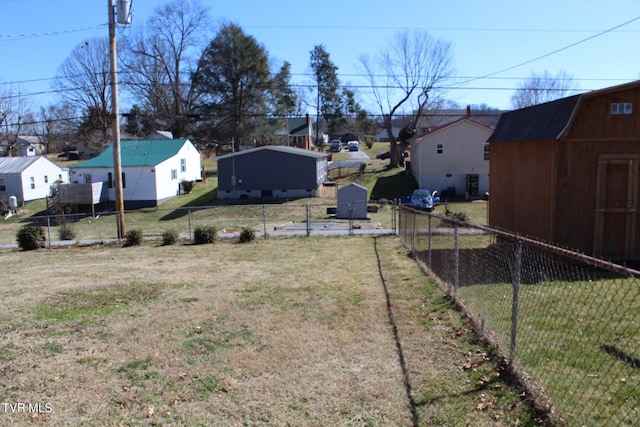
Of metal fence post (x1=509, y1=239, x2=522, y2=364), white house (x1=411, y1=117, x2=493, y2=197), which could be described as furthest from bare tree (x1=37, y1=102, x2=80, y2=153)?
metal fence post (x1=509, y1=239, x2=522, y2=364)

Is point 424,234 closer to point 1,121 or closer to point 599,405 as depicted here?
point 599,405

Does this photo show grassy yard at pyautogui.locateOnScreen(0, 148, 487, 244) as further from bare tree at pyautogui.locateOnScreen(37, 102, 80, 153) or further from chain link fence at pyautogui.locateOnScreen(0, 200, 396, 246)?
bare tree at pyautogui.locateOnScreen(37, 102, 80, 153)

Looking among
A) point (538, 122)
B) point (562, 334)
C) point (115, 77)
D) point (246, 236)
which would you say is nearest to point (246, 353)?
point (562, 334)

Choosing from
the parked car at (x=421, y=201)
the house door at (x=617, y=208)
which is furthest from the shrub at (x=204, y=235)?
the parked car at (x=421, y=201)

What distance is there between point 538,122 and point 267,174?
27601 millimetres

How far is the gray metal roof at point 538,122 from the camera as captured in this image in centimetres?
1161

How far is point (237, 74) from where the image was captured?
53.6m

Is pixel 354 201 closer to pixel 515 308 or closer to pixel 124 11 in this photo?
pixel 124 11

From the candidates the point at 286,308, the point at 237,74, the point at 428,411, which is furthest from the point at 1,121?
the point at 428,411

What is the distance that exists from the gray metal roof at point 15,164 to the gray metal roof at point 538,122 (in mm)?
39502

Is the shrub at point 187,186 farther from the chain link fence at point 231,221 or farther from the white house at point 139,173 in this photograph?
the chain link fence at point 231,221

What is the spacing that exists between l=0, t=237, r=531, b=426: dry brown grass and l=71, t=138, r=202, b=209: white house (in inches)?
1096

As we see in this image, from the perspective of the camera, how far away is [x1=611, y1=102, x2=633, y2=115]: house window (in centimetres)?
1156

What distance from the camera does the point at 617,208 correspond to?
1169cm
